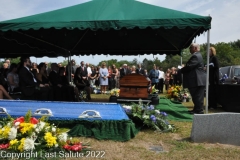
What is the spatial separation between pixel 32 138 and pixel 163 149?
187cm

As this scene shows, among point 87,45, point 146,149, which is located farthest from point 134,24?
point 87,45

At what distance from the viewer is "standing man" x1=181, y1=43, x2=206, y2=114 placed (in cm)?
639

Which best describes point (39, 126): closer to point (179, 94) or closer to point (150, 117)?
point (150, 117)

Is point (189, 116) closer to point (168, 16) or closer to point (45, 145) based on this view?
point (168, 16)

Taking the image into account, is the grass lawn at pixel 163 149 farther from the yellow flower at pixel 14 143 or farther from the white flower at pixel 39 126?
the yellow flower at pixel 14 143

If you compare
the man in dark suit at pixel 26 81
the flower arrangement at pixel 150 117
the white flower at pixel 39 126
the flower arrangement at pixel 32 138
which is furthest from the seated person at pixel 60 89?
the white flower at pixel 39 126

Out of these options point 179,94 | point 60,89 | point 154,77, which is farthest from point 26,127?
point 154,77

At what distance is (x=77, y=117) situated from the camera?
171 inches

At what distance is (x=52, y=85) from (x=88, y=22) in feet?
12.5

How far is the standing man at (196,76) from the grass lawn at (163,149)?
80.8 inches

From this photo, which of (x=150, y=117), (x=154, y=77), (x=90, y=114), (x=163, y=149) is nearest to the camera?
(x=163, y=149)

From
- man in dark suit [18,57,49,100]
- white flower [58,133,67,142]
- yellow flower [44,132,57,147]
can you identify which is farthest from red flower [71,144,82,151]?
man in dark suit [18,57,49,100]

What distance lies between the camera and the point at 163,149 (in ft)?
13.0

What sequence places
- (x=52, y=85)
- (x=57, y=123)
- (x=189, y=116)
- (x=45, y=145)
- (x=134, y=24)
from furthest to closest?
(x=52, y=85)
(x=189, y=116)
(x=134, y=24)
(x=57, y=123)
(x=45, y=145)
